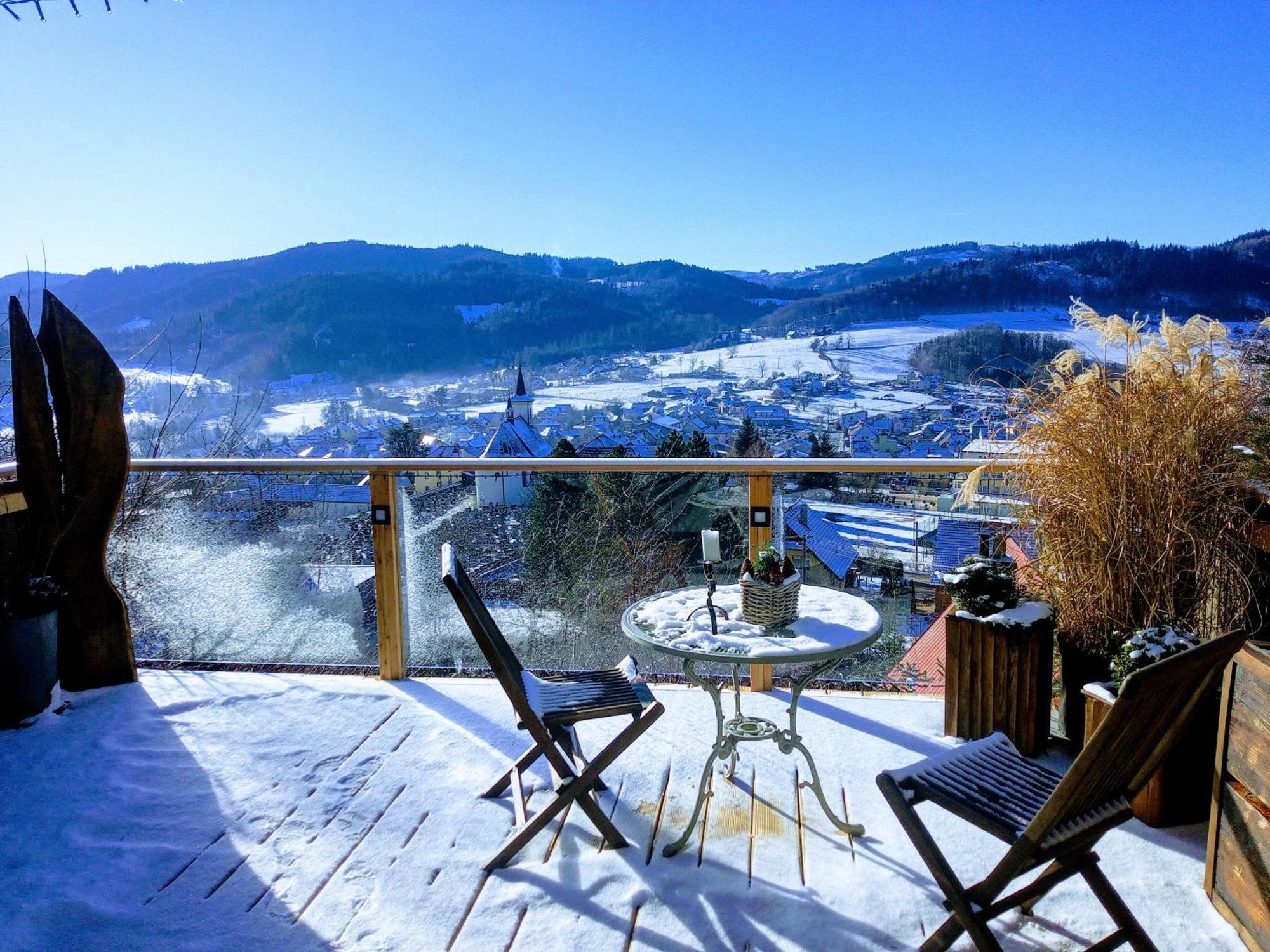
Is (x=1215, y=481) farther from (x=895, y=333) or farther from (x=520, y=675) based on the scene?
(x=895, y=333)

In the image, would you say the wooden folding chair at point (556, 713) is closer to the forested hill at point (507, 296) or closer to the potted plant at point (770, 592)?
the potted plant at point (770, 592)

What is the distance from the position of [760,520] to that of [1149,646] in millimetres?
1523

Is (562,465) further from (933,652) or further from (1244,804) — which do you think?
(1244,804)

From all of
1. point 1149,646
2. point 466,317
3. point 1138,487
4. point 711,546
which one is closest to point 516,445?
point 711,546

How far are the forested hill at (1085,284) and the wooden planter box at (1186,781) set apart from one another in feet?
4.68

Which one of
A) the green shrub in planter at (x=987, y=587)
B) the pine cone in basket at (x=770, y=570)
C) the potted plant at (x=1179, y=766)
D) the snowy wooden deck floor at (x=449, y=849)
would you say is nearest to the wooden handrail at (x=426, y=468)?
the snowy wooden deck floor at (x=449, y=849)

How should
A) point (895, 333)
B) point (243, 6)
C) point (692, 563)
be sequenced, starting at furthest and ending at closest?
point (895, 333) → point (243, 6) → point (692, 563)

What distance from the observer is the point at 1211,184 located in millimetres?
7004

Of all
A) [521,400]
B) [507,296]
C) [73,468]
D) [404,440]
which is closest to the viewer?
[73,468]

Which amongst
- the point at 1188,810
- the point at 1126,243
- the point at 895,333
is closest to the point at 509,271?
the point at 895,333

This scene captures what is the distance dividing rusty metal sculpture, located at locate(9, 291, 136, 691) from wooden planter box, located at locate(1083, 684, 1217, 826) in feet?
13.3

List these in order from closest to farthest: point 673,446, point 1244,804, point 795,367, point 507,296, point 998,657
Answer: point 1244,804, point 998,657, point 673,446, point 795,367, point 507,296

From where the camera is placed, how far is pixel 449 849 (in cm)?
238

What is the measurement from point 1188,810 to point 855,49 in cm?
693
